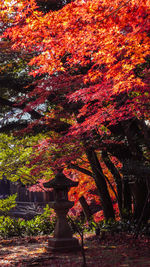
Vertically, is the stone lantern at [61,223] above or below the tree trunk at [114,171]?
below

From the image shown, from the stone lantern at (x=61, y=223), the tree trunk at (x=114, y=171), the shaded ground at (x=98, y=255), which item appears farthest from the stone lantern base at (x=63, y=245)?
the tree trunk at (x=114, y=171)

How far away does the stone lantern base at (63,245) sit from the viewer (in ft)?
34.3

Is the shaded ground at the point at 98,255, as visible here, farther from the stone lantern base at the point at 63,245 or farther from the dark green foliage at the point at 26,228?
the dark green foliage at the point at 26,228

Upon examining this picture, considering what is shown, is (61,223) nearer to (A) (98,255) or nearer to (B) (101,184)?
(A) (98,255)

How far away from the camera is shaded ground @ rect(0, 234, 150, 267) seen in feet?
27.8

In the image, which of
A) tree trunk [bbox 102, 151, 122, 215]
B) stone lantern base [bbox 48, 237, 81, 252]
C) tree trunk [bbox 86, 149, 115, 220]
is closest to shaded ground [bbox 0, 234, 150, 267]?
stone lantern base [bbox 48, 237, 81, 252]

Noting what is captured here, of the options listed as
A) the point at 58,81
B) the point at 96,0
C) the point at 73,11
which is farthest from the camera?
the point at 58,81

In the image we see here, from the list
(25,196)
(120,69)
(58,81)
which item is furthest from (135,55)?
(25,196)

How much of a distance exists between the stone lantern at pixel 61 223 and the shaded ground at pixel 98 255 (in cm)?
38

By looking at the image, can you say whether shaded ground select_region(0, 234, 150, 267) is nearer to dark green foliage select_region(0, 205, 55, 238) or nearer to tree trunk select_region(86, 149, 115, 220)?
tree trunk select_region(86, 149, 115, 220)

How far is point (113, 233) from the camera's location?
12820 mm

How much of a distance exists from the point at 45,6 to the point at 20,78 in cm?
329

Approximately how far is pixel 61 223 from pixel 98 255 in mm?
2035

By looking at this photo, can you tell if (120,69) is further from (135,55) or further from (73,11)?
(73,11)
